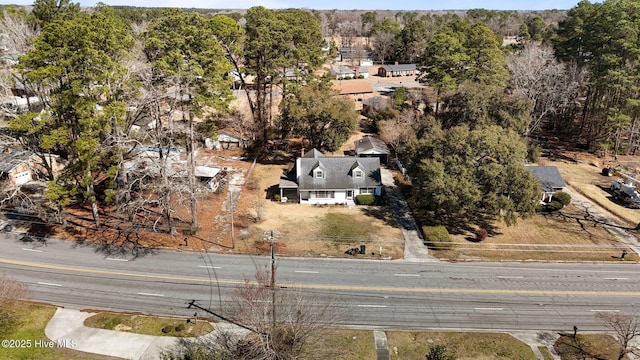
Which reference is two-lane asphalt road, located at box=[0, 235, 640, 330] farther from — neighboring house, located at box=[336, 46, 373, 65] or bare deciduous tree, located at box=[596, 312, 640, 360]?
neighboring house, located at box=[336, 46, 373, 65]

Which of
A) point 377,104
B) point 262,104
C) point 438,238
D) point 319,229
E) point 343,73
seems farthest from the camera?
point 343,73

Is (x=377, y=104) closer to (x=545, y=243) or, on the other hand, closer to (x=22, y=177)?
(x=545, y=243)

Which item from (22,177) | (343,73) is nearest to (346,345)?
(22,177)

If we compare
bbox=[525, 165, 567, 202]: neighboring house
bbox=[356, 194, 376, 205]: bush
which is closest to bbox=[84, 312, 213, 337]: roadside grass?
bbox=[356, 194, 376, 205]: bush

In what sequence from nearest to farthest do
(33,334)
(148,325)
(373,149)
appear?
(33,334)
(148,325)
(373,149)

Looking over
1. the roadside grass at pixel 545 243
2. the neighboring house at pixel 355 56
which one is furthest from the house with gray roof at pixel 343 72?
the roadside grass at pixel 545 243

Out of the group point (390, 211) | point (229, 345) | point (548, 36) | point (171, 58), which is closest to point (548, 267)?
point (390, 211)

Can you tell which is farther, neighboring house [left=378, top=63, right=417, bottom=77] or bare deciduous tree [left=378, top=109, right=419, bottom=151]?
neighboring house [left=378, top=63, right=417, bottom=77]
